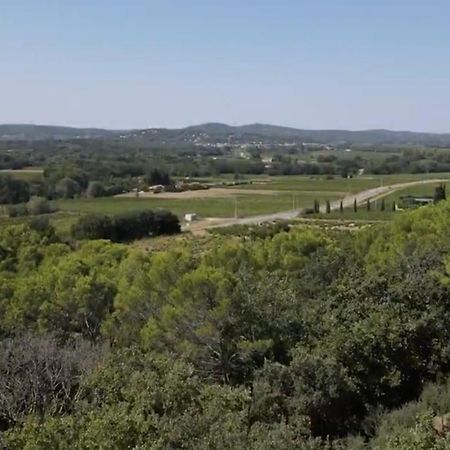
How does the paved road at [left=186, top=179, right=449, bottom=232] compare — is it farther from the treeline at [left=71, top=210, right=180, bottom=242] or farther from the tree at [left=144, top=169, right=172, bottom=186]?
the tree at [left=144, top=169, right=172, bottom=186]

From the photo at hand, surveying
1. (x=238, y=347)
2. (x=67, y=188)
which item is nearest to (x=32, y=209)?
(x=67, y=188)

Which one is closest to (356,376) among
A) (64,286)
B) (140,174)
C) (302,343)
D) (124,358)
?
(302,343)

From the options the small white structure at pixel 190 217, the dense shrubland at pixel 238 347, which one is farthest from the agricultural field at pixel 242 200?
the dense shrubland at pixel 238 347

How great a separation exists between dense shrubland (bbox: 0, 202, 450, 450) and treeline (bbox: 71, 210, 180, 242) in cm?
2755

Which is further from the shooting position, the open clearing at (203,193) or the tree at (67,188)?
the tree at (67,188)

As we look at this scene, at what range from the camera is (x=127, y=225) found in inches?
2172

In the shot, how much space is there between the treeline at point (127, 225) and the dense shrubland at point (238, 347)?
27.5 metres

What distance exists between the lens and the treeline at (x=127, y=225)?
168 feet

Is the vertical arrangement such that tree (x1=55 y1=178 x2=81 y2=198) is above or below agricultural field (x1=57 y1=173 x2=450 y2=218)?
above

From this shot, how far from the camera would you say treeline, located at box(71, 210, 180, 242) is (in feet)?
168

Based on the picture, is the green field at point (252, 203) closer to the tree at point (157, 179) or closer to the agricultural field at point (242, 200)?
the agricultural field at point (242, 200)

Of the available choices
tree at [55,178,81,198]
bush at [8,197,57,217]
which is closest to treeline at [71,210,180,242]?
bush at [8,197,57,217]

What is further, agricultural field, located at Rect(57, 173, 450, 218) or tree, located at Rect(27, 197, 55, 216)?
agricultural field, located at Rect(57, 173, 450, 218)

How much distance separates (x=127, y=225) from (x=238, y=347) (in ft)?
133
